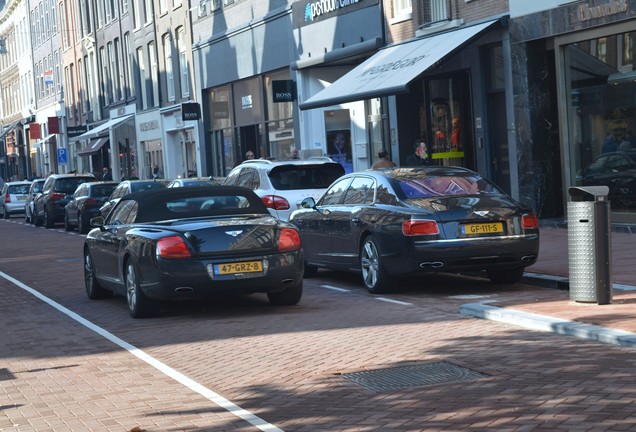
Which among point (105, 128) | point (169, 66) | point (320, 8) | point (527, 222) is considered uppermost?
point (320, 8)

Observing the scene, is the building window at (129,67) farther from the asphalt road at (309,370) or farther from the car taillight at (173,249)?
the car taillight at (173,249)

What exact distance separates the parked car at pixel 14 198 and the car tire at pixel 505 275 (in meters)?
36.8

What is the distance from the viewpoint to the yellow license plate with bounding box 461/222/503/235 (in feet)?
44.1

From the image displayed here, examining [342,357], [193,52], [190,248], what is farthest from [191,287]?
[193,52]

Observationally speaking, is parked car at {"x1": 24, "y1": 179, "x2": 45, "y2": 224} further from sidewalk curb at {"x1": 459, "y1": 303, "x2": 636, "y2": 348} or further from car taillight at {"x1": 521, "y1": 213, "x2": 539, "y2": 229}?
sidewalk curb at {"x1": 459, "y1": 303, "x2": 636, "y2": 348}

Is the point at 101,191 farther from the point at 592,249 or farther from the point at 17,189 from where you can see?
the point at 592,249

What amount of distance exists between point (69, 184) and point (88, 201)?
16.7ft

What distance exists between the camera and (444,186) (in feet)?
46.4

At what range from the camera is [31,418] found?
766cm

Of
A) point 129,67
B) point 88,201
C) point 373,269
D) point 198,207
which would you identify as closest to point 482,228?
point 373,269

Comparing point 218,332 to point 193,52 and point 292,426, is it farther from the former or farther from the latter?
point 193,52

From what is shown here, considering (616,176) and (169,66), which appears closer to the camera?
(616,176)

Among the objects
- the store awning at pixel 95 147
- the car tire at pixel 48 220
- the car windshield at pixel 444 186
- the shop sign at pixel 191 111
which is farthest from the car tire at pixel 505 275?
the store awning at pixel 95 147

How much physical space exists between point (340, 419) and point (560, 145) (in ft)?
51.7
